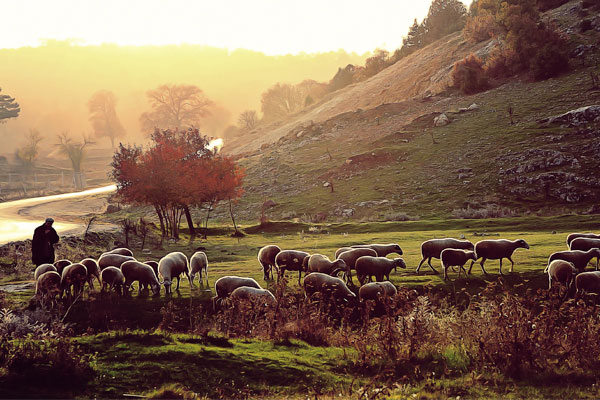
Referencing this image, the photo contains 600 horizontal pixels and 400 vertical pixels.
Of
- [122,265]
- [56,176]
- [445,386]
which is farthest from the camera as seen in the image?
[56,176]

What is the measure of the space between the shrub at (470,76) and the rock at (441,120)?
10598mm

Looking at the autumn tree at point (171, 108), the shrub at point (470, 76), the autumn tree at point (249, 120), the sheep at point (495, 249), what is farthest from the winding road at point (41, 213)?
the autumn tree at point (249, 120)

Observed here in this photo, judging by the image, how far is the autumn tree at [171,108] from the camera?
13988 cm

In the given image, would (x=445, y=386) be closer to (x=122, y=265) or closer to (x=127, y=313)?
(x=127, y=313)

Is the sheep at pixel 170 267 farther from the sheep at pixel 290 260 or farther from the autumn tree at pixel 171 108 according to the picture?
the autumn tree at pixel 171 108

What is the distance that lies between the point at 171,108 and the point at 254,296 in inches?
5386

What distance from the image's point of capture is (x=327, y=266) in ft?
57.9

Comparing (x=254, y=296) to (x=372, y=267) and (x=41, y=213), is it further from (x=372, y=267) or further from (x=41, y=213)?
(x=41, y=213)

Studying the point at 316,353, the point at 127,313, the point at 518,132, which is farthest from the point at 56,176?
the point at 316,353

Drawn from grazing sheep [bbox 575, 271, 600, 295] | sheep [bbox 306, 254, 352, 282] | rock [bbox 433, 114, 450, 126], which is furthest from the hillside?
grazing sheep [bbox 575, 271, 600, 295]

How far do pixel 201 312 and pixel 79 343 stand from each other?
5616mm

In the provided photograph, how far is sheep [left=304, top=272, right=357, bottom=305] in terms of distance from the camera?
14.8 meters

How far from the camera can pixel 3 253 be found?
80.5 ft

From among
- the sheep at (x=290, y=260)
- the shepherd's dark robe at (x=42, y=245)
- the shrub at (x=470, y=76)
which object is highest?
the shrub at (x=470, y=76)
